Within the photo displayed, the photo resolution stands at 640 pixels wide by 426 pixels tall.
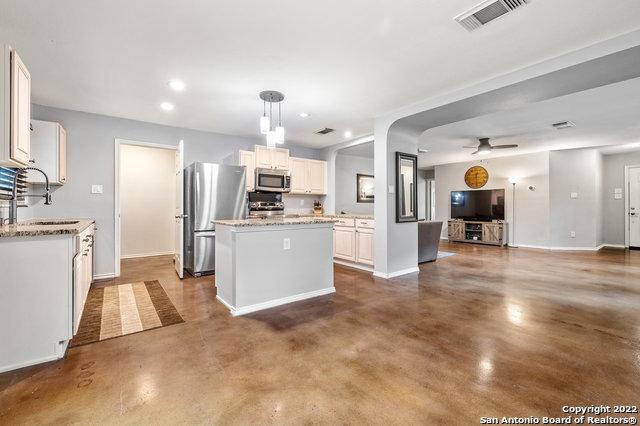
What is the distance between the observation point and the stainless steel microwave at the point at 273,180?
17.1 ft

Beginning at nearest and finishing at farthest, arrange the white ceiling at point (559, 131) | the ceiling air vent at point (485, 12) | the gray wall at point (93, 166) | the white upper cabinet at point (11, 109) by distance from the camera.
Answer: the white upper cabinet at point (11, 109) < the ceiling air vent at point (485, 12) < the white ceiling at point (559, 131) < the gray wall at point (93, 166)

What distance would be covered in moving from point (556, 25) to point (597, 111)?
3071mm

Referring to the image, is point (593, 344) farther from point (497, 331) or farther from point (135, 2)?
point (135, 2)

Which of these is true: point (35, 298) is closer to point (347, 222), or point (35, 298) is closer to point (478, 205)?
point (347, 222)

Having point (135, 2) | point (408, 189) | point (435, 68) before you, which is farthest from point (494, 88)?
point (135, 2)

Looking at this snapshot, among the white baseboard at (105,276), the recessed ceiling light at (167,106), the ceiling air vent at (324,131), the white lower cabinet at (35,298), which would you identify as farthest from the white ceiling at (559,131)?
the white baseboard at (105,276)

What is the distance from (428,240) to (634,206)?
609cm

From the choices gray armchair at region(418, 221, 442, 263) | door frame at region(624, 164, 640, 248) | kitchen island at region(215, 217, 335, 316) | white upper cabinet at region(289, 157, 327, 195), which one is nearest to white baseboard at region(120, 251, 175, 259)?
white upper cabinet at region(289, 157, 327, 195)

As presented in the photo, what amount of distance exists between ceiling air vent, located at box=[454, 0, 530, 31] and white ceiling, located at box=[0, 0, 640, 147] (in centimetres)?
7

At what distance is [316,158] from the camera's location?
6738 mm

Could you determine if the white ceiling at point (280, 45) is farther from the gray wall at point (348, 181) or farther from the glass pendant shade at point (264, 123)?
the gray wall at point (348, 181)

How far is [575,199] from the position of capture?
23.4 ft

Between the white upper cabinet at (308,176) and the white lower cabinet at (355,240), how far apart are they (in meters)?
1.23

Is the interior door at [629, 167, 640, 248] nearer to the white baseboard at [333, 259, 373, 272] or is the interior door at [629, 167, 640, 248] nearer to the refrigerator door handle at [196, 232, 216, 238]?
the white baseboard at [333, 259, 373, 272]
